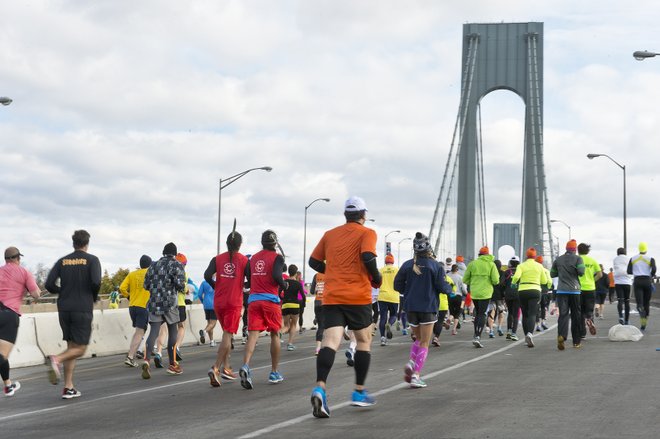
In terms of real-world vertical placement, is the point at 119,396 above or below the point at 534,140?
below

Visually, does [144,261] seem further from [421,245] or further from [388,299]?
[388,299]

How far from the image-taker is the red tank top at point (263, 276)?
11703mm

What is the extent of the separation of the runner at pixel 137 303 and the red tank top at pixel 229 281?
3040mm

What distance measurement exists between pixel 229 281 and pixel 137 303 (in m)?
3.56

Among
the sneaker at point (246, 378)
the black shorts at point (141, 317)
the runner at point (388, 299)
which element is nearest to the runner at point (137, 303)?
the black shorts at point (141, 317)

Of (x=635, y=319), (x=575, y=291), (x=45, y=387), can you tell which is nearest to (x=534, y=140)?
(x=635, y=319)

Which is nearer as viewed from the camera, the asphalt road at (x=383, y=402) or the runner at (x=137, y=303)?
the asphalt road at (x=383, y=402)

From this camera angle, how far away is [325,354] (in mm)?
8633

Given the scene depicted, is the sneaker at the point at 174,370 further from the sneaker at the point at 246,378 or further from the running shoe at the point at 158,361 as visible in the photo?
the sneaker at the point at 246,378

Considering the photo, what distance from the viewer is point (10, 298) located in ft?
38.0

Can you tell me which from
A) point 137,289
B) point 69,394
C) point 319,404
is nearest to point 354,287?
point 319,404

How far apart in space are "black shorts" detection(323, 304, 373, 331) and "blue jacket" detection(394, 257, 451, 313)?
2565mm

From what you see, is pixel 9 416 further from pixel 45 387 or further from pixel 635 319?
pixel 635 319

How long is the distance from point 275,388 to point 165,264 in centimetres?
328
